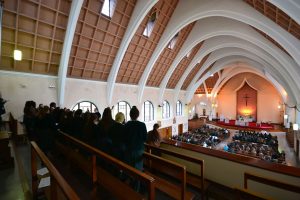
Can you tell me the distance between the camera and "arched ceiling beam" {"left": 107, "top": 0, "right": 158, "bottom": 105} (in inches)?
375

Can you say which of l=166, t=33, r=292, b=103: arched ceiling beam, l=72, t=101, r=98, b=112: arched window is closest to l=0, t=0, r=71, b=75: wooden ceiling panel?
l=72, t=101, r=98, b=112: arched window

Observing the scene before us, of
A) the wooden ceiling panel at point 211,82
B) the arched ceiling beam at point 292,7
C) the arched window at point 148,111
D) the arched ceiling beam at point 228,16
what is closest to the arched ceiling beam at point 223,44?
the arched window at point 148,111

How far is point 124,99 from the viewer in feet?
46.3

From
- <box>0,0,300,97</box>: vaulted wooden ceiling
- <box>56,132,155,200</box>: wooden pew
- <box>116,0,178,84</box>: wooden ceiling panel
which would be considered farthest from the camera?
<box>116,0,178,84</box>: wooden ceiling panel

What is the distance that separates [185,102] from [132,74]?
11.0 meters

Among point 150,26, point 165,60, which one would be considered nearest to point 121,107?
point 165,60

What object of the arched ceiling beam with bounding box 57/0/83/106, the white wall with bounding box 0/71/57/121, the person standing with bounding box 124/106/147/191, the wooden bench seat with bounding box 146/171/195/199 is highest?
the arched ceiling beam with bounding box 57/0/83/106

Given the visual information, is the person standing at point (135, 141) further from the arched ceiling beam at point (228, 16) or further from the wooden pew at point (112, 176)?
the arched ceiling beam at point (228, 16)

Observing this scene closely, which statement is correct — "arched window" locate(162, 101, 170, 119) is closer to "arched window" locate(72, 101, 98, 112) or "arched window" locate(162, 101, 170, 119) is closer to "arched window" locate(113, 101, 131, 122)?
"arched window" locate(113, 101, 131, 122)

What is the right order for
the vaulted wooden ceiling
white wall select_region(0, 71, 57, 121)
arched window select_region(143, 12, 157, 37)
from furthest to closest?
arched window select_region(143, 12, 157, 37) → white wall select_region(0, 71, 57, 121) → the vaulted wooden ceiling

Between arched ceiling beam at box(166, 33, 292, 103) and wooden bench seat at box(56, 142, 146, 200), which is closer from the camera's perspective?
wooden bench seat at box(56, 142, 146, 200)

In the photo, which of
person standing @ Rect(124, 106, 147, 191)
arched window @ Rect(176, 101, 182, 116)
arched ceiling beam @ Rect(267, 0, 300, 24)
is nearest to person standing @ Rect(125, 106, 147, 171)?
person standing @ Rect(124, 106, 147, 191)

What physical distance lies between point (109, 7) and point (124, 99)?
6.85m

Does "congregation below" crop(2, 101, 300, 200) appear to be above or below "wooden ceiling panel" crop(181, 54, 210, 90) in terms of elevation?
below
